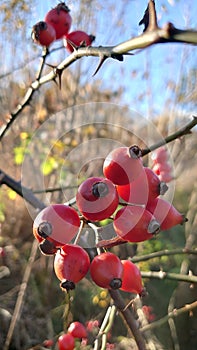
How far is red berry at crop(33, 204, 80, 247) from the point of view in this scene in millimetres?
883

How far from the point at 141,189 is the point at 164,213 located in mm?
90

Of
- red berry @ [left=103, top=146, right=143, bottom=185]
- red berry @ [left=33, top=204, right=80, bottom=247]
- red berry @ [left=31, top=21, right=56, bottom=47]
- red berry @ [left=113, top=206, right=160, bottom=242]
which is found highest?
red berry @ [left=31, top=21, right=56, bottom=47]

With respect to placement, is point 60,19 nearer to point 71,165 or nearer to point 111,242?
point 111,242

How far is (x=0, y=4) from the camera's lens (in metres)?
2.95

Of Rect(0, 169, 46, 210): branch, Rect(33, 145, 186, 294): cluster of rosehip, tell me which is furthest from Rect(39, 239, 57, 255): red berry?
Rect(0, 169, 46, 210): branch

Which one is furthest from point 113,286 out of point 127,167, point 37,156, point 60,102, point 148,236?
point 60,102

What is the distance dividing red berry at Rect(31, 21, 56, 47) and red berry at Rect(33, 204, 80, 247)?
699 millimetres

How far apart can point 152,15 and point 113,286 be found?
0.54 metres

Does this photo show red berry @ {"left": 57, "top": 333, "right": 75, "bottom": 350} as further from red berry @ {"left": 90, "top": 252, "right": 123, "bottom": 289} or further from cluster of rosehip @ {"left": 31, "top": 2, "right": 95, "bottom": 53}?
cluster of rosehip @ {"left": 31, "top": 2, "right": 95, "bottom": 53}

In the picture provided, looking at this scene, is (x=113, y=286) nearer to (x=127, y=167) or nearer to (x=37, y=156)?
(x=127, y=167)

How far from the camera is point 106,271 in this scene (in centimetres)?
91

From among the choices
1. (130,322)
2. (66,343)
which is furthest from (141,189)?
(66,343)

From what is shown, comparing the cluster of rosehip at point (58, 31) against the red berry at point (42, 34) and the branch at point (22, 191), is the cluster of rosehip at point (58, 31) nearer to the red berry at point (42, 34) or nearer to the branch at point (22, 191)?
the red berry at point (42, 34)

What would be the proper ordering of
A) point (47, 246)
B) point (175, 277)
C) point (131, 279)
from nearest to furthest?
1. point (47, 246)
2. point (131, 279)
3. point (175, 277)
